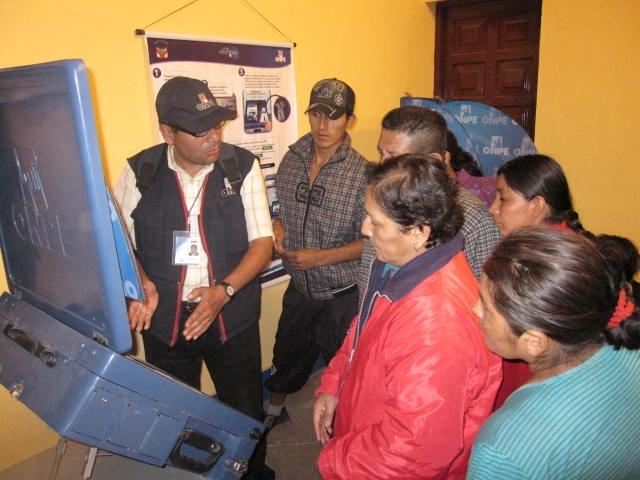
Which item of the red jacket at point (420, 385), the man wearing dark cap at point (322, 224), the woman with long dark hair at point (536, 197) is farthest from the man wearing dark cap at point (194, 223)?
the woman with long dark hair at point (536, 197)

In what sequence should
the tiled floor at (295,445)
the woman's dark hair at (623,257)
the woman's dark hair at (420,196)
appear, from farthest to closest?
the tiled floor at (295,445) → the woman's dark hair at (623,257) → the woman's dark hair at (420,196)

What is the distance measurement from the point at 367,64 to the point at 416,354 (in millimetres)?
2730

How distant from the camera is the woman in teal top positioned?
79 centimetres

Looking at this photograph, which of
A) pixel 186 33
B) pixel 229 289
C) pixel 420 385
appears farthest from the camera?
pixel 186 33

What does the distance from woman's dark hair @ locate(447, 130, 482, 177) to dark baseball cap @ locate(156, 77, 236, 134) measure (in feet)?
5.95

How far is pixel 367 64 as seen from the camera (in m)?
3.27

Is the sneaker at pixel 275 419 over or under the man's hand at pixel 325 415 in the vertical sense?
under

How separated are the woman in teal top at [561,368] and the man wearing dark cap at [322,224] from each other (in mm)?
1361

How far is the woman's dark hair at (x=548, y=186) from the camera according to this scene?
1723 millimetres

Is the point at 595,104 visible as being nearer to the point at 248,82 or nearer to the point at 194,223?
the point at 248,82

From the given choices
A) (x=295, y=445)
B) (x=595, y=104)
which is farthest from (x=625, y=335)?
(x=595, y=104)

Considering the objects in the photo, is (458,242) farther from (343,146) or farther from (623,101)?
(623,101)

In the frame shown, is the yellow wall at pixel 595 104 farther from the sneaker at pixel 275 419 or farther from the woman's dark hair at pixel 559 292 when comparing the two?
the woman's dark hair at pixel 559 292

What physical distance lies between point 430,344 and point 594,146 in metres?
2.73
